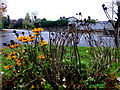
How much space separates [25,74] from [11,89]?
0.25 metres

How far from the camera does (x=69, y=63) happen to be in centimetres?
188

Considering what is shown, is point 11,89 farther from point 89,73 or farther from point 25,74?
point 89,73

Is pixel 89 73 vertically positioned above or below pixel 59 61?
below

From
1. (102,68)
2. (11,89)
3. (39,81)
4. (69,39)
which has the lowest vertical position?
(11,89)

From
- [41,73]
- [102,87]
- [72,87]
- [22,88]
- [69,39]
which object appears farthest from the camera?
[41,73]

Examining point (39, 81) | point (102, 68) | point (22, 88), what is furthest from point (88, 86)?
point (22, 88)

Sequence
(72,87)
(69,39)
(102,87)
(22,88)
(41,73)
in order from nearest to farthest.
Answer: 1. (102,87)
2. (72,87)
3. (22,88)
4. (69,39)
5. (41,73)

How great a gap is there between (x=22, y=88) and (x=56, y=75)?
14.3 inches

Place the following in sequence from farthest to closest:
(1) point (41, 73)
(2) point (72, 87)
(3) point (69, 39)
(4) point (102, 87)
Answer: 1. (1) point (41, 73)
2. (3) point (69, 39)
3. (2) point (72, 87)
4. (4) point (102, 87)

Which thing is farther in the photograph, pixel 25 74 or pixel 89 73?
pixel 25 74

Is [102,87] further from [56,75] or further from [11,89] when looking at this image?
[11,89]

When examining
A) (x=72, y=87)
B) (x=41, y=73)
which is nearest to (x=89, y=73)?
(x=72, y=87)

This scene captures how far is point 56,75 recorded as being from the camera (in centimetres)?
170

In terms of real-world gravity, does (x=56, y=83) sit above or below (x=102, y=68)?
below
